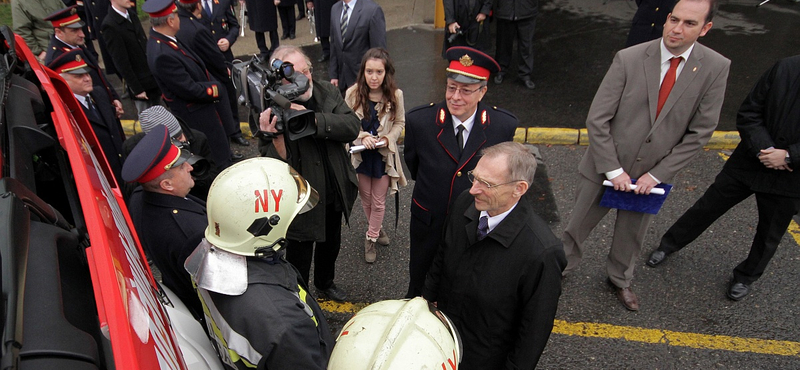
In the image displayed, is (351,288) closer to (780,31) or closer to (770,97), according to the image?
(770,97)

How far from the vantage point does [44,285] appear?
1.35 m

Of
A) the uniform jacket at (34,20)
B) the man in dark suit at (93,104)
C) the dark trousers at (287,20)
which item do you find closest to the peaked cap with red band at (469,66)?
the man in dark suit at (93,104)

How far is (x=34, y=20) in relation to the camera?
5.62 meters

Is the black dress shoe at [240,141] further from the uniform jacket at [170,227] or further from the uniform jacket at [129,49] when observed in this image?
the uniform jacket at [170,227]

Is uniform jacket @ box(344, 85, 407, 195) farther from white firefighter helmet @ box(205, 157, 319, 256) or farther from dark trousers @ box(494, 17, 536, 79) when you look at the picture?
dark trousers @ box(494, 17, 536, 79)

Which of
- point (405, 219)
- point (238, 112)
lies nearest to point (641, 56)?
point (405, 219)

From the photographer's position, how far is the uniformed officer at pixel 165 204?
2268mm

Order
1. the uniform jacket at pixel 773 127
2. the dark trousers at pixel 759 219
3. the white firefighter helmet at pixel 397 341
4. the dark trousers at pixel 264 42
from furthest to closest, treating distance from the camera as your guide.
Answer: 1. the dark trousers at pixel 264 42
2. the dark trousers at pixel 759 219
3. the uniform jacket at pixel 773 127
4. the white firefighter helmet at pixel 397 341

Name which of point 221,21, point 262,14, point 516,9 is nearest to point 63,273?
point 221,21

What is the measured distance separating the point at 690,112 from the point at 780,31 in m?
7.37

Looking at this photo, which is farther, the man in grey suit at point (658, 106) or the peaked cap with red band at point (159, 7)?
the peaked cap with red band at point (159, 7)

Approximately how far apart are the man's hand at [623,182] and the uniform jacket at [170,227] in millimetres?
2555

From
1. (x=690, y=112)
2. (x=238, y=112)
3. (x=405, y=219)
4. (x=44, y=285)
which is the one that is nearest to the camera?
(x=44, y=285)

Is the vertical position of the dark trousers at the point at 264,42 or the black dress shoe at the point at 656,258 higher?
the dark trousers at the point at 264,42
